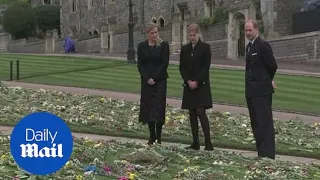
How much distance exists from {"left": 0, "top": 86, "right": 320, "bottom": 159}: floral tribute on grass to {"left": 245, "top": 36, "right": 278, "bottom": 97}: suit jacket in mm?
1662

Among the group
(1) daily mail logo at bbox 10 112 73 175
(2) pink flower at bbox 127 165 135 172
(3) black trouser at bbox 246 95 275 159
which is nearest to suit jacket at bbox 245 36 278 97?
(3) black trouser at bbox 246 95 275 159

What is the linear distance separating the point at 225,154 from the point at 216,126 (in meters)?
3.60

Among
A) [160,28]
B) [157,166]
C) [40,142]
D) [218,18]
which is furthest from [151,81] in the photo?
[160,28]

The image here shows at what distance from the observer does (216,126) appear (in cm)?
1250

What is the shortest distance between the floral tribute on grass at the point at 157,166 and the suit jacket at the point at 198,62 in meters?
1.17

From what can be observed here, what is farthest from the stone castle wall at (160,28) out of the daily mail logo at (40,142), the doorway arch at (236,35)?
the daily mail logo at (40,142)

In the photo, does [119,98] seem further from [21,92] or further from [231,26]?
[231,26]

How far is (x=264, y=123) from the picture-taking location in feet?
28.8

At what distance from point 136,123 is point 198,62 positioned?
3.51 metres

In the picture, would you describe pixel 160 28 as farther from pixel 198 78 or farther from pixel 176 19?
pixel 198 78

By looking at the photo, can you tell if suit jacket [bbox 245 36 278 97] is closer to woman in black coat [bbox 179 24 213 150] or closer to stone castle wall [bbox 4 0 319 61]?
woman in black coat [bbox 179 24 213 150]

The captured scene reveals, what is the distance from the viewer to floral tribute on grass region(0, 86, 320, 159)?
10797 mm

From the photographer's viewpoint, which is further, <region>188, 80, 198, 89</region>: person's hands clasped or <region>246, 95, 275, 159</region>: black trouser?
<region>188, 80, 198, 89</region>: person's hands clasped

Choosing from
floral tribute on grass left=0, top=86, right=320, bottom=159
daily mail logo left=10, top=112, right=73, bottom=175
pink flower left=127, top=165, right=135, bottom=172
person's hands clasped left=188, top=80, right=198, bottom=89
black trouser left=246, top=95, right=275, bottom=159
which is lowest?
floral tribute on grass left=0, top=86, right=320, bottom=159
